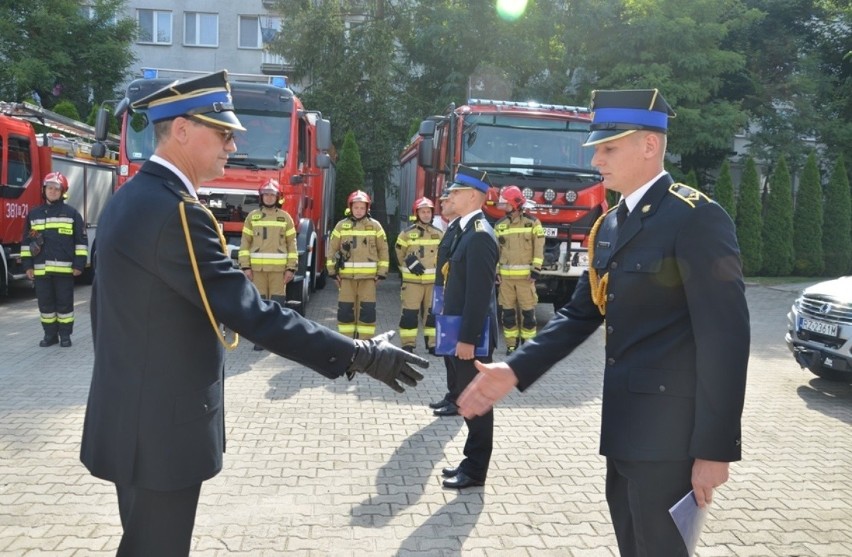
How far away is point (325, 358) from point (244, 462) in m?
3.18

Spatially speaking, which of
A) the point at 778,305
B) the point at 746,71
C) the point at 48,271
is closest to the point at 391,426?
the point at 48,271

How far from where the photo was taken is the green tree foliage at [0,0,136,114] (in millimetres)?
27938

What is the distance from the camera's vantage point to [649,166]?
2863 mm

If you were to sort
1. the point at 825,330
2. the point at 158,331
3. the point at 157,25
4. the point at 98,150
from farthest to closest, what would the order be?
the point at 157,25 < the point at 98,150 < the point at 825,330 < the point at 158,331

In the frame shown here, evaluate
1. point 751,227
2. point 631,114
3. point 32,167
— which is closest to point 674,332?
point 631,114

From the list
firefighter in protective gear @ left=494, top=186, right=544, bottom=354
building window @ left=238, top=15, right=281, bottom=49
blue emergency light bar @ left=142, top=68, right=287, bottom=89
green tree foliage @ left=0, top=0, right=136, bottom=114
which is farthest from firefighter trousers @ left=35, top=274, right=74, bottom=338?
building window @ left=238, top=15, right=281, bottom=49

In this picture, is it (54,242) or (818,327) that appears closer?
(818,327)

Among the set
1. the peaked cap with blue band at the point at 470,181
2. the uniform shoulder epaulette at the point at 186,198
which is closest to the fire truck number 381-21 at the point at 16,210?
the peaked cap with blue band at the point at 470,181

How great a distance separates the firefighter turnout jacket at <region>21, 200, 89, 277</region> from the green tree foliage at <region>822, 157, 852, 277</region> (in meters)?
20.9

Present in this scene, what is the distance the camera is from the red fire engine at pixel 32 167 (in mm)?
13234

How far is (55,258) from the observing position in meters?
9.99

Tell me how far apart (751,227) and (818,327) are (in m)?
15.3

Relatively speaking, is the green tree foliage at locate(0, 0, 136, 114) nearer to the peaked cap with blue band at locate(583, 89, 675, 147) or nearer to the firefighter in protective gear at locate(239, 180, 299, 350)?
the firefighter in protective gear at locate(239, 180, 299, 350)

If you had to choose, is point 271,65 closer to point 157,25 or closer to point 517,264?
point 157,25
